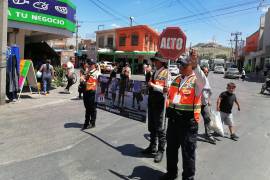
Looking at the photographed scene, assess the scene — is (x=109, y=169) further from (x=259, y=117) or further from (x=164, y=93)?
(x=259, y=117)

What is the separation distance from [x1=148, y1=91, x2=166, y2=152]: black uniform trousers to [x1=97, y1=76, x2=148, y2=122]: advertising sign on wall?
285mm

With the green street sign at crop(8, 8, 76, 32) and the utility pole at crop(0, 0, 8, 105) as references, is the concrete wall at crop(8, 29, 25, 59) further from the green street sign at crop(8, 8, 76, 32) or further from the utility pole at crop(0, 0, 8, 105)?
the utility pole at crop(0, 0, 8, 105)

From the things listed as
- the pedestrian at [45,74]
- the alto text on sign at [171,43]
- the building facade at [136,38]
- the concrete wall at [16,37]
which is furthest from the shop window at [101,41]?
the alto text on sign at [171,43]

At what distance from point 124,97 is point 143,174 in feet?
6.81

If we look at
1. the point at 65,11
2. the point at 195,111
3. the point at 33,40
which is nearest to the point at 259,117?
the point at 195,111

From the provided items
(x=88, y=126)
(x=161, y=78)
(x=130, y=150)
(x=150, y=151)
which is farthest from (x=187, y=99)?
(x=88, y=126)

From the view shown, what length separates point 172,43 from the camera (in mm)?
5629

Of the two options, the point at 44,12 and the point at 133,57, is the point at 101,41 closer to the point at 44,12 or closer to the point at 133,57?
the point at 133,57

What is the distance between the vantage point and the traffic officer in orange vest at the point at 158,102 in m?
5.54

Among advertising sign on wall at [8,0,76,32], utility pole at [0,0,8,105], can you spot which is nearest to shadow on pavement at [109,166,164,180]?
utility pole at [0,0,8,105]

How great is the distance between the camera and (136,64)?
43.5 meters

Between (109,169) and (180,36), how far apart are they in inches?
105

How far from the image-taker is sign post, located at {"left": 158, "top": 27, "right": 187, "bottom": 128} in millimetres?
5492

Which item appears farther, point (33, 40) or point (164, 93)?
point (33, 40)
